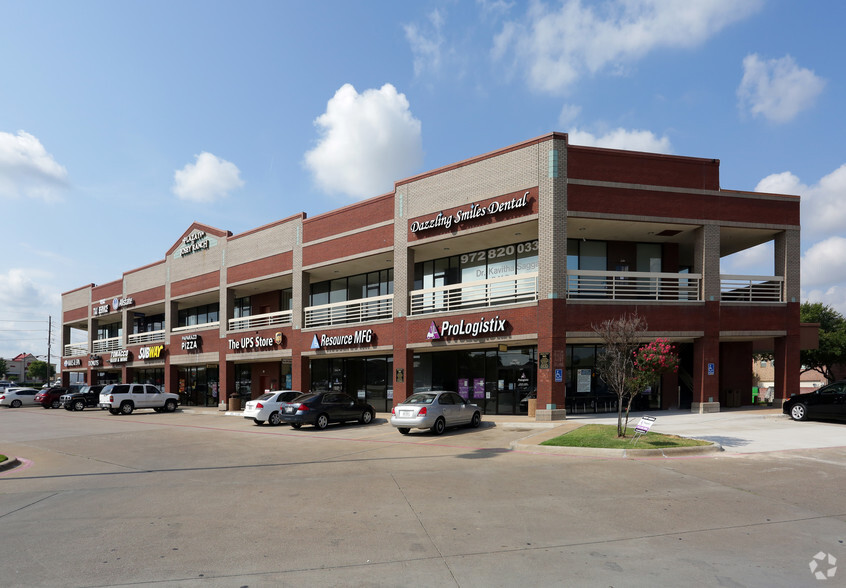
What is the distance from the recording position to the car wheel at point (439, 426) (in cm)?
2064

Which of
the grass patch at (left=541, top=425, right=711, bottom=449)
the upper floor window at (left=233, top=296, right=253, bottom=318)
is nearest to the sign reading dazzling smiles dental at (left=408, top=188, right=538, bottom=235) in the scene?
the grass patch at (left=541, top=425, right=711, bottom=449)

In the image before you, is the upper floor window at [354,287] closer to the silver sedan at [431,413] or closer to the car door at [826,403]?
the silver sedan at [431,413]

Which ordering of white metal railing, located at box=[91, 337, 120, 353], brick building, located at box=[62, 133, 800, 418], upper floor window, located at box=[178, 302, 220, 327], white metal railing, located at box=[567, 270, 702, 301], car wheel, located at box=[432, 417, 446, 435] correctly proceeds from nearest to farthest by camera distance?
car wheel, located at box=[432, 417, 446, 435], brick building, located at box=[62, 133, 800, 418], white metal railing, located at box=[567, 270, 702, 301], upper floor window, located at box=[178, 302, 220, 327], white metal railing, located at box=[91, 337, 120, 353]

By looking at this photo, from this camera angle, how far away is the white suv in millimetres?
A: 36906

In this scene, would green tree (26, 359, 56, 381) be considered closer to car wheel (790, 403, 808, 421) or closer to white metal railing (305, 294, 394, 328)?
white metal railing (305, 294, 394, 328)

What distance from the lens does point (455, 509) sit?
928 centimetres

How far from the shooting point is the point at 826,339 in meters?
49.7

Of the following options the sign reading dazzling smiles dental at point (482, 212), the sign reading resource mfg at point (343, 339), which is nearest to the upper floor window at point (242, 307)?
the sign reading resource mfg at point (343, 339)

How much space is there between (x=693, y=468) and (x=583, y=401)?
42.7 feet

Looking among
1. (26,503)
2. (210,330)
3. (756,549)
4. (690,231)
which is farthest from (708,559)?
(210,330)

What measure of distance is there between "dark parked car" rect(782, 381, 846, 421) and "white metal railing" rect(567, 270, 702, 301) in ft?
18.6

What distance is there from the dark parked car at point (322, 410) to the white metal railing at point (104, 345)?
1515 inches

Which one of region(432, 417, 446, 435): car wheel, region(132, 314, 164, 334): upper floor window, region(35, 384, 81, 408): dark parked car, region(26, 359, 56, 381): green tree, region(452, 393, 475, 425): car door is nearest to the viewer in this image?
region(432, 417, 446, 435): car wheel

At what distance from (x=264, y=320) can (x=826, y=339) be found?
157 ft
